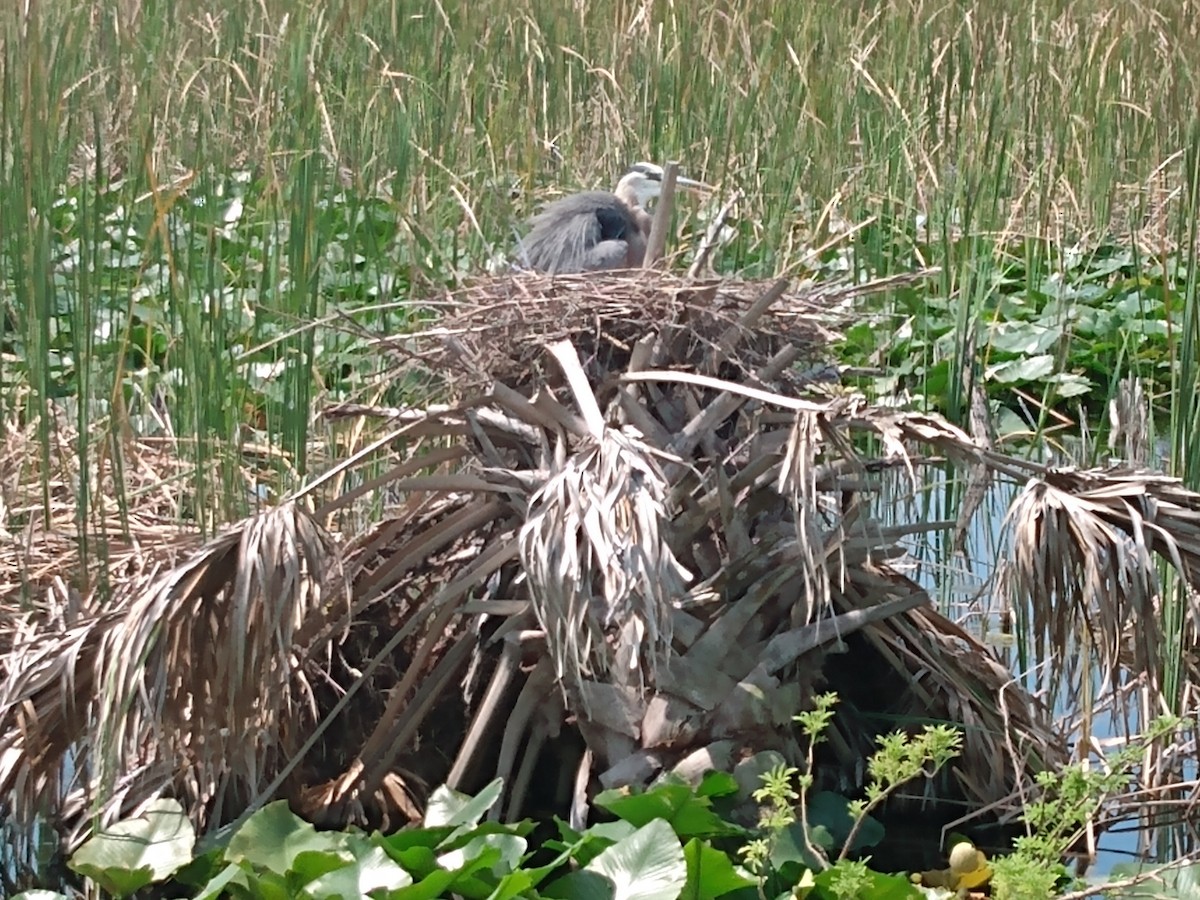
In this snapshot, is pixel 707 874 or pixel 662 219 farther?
pixel 662 219

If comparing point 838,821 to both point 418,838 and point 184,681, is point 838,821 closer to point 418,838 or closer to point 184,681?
point 418,838

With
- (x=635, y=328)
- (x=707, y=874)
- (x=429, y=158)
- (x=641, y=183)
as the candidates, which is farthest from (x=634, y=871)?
(x=641, y=183)

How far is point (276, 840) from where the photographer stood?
304 centimetres

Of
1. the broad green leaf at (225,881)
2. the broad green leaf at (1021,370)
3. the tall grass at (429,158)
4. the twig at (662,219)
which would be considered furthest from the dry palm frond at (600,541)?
the broad green leaf at (1021,370)

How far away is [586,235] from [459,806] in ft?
7.58

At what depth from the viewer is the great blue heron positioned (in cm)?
500

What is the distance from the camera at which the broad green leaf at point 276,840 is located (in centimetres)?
299

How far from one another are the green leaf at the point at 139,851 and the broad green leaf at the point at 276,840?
5.4 inches

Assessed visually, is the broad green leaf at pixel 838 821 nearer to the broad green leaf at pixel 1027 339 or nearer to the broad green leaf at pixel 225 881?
the broad green leaf at pixel 225 881

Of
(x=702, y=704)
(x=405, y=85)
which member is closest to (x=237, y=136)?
(x=405, y=85)

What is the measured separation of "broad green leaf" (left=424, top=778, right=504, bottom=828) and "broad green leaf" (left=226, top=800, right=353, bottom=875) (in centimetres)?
19

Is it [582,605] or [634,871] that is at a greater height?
[582,605]

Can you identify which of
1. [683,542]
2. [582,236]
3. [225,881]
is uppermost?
[582,236]

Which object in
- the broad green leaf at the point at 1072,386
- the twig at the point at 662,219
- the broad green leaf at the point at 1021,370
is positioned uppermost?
the twig at the point at 662,219
